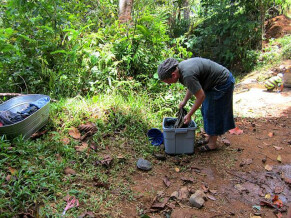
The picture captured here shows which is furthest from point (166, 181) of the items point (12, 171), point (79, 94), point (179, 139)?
point (79, 94)

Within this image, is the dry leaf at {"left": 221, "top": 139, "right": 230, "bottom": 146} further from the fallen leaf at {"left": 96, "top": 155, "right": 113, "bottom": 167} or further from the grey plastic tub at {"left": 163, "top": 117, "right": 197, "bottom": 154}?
the fallen leaf at {"left": 96, "top": 155, "right": 113, "bottom": 167}

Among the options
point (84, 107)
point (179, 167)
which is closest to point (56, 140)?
point (84, 107)

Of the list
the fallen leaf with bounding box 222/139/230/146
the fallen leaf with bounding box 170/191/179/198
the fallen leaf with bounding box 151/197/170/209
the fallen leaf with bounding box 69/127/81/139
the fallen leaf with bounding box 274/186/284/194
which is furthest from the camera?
the fallen leaf with bounding box 222/139/230/146

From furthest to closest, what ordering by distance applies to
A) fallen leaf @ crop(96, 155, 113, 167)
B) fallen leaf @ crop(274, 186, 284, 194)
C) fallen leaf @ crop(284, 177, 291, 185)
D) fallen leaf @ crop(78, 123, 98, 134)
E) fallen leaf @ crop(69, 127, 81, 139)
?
1. fallen leaf @ crop(78, 123, 98, 134)
2. fallen leaf @ crop(69, 127, 81, 139)
3. fallen leaf @ crop(96, 155, 113, 167)
4. fallen leaf @ crop(284, 177, 291, 185)
5. fallen leaf @ crop(274, 186, 284, 194)

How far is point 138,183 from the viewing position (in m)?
2.76

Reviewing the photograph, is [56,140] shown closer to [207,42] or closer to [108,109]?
[108,109]

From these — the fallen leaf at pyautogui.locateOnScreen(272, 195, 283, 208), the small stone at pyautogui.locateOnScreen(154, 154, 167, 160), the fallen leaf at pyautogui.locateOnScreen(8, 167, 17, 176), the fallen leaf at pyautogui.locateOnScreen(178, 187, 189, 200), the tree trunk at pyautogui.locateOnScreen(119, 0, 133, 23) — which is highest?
the tree trunk at pyautogui.locateOnScreen(119, 0, 133, 23)

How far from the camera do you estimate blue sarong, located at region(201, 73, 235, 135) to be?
9.86 ft

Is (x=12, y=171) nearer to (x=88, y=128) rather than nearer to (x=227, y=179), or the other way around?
(x=88, y=128)

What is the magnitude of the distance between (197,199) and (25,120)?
2.21 metres

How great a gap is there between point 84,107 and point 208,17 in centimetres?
636

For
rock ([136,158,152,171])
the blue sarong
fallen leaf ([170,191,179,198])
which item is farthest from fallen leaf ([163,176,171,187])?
the blue sarong

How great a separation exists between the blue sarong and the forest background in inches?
37.4

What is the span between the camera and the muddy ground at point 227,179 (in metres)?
2.39
